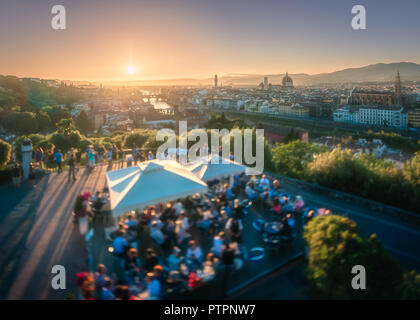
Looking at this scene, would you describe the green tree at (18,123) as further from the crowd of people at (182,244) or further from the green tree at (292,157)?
the crowd of people at (182,244)

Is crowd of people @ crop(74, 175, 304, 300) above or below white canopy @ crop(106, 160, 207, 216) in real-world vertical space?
below

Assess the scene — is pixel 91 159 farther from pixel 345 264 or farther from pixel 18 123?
pixel 18 123

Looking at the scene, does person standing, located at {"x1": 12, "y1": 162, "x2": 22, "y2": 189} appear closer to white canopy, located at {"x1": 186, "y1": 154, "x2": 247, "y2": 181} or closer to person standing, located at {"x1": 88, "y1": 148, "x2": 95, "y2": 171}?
person standing, located at {"x1": 88, "y1": 148, "x2": 95, "y2": 171}

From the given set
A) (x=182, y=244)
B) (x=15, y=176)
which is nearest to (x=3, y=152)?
(x=15, y=176)

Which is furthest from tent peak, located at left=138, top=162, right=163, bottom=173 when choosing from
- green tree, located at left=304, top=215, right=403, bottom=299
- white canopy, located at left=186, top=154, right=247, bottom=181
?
green tree, located at left=304, top=215, right=403, bottom=299

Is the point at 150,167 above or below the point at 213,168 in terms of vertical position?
above

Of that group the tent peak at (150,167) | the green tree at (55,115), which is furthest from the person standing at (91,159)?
the green tree at (55,115)
